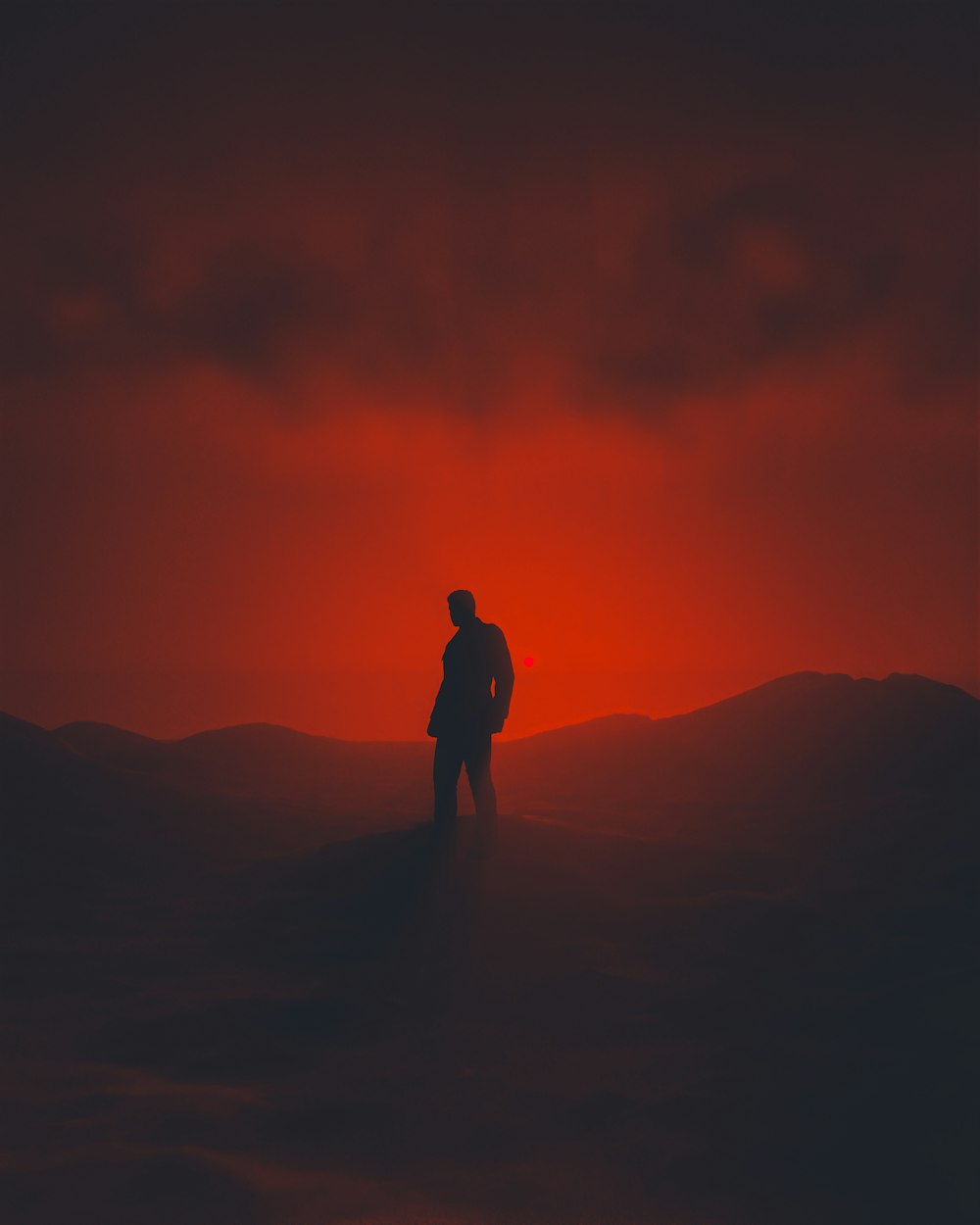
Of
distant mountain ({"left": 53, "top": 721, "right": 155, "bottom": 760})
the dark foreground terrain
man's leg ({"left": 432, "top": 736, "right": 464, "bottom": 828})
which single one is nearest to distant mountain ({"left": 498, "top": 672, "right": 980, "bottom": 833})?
man's leg ({"left": 432, "top": 736, "right": 464, "bottom": 828})

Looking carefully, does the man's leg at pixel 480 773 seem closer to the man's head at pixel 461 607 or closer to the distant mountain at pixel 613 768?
the man's head at pixel 461 607

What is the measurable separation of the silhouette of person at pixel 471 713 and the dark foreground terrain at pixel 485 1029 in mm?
596

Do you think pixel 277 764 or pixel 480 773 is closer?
pixel 480 773

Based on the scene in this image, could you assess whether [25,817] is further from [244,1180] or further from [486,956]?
[244,1180]

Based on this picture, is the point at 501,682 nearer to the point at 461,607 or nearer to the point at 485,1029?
the point at 461,607

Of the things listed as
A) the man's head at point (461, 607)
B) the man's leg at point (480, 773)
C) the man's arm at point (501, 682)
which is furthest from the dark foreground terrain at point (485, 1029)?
the man's head at point (461, 607)

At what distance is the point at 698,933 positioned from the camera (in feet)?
35.0

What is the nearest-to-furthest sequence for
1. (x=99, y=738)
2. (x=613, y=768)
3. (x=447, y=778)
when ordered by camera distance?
(x=447, y=778), (x=613, y=768), (x=99, y=738)

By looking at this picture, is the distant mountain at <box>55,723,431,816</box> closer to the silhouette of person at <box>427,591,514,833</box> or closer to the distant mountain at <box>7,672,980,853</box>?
the distant mountain at <box>7,672,980,853</box>

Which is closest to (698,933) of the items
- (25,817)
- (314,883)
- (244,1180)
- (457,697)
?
(457,697)

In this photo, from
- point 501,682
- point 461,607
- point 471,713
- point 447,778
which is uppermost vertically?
point 461,607

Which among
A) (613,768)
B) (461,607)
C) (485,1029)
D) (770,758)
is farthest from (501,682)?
(613,768)

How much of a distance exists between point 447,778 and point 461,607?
88.4 inches

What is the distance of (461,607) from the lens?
491 inches
